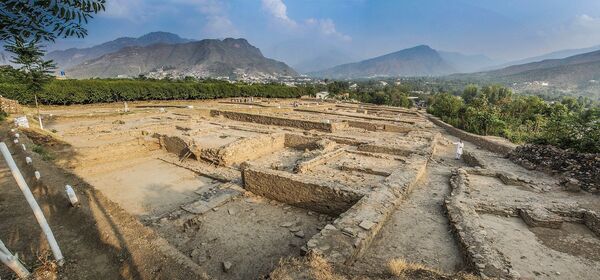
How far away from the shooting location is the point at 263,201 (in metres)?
8.77

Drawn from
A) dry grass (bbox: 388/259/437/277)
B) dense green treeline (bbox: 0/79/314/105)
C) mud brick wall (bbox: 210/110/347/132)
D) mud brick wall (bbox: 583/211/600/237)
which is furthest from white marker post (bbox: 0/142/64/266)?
dense green treeline (bbox: 0/79/314/105)

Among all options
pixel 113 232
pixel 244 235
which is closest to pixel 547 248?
pixel 244 235

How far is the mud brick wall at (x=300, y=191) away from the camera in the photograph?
766 centimetres

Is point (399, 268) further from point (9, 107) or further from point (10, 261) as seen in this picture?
point (9, 107)

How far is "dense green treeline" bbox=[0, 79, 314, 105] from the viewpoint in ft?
88.8

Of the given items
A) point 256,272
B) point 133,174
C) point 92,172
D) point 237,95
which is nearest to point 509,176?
point 256,272

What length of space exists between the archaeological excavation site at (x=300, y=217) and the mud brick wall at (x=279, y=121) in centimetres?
686

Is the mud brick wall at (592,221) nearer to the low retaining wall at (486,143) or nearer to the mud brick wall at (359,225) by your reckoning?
the mud brick wall at (359,225)

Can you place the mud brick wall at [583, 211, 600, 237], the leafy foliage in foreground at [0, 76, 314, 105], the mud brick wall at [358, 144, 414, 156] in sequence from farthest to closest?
1. the leafy foliage in foreground at [0, 76, 314, 105]
2. the mud brick wall at [358, 144, 414, 156]
3. the mud brick wall at [583, 211, 600, 237]

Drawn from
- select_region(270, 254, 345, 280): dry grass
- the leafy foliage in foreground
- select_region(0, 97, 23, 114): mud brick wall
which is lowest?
select_region(270, 254, 345, 280): dry grass

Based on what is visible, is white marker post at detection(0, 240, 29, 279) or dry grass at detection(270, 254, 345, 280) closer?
white marker post at detection(0, 240, 29, 279)

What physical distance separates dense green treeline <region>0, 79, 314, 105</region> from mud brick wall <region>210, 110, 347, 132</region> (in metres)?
13.0

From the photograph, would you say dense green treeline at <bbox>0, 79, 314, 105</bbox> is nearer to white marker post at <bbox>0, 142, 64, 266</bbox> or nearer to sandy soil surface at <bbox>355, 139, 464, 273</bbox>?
white marker post at <bbox>0, 142, 64, 266</bbox>

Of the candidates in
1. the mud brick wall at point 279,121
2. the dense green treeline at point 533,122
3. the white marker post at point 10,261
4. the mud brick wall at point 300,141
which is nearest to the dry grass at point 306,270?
the white marker post at point 10,261
